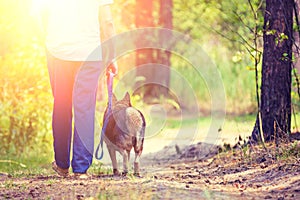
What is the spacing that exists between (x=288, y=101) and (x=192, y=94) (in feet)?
28.5

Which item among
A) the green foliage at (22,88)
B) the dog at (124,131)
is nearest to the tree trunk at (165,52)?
the green foliage at (22,88)

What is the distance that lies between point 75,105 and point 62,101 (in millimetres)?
128

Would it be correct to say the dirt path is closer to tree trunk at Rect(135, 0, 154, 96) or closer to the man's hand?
the man's hand

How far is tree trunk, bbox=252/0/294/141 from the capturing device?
7848 millimetres

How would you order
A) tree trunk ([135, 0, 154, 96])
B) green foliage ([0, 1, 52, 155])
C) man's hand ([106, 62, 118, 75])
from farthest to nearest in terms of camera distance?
tree trunk ([135, 0, 154, 96]) → green foliage ([0, 1, 52, 155]) → man's hand ([106, 62, 118, 75])

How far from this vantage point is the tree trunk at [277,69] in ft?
25.7

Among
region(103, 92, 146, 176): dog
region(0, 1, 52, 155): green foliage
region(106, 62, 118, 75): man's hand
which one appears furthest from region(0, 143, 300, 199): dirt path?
region(0, 1, 52, 155): green foliage

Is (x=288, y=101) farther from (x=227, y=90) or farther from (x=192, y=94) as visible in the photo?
(x=192, y=94)

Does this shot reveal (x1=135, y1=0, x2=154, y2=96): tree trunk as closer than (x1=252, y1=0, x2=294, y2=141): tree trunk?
No

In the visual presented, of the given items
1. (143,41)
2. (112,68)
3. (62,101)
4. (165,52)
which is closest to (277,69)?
(112,68)

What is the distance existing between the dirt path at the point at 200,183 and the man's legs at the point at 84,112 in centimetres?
Answer: 21

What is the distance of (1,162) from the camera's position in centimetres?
868

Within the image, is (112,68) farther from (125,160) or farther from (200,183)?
(200,183)

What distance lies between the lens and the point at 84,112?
649 cm
